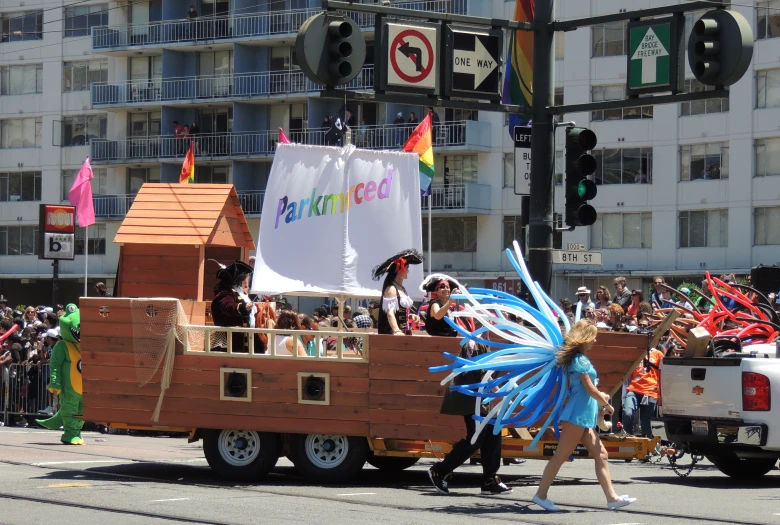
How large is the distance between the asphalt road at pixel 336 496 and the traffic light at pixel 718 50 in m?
4.35

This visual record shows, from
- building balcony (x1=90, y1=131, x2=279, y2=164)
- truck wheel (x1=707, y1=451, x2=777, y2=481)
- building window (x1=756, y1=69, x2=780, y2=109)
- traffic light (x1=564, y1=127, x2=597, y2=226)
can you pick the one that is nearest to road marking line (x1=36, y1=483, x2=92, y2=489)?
traffic light (x1=564, y1=127, x2=597, y2=226)

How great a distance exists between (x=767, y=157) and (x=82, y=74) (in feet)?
98.9

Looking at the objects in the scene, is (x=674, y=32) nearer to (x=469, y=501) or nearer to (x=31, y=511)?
(x=469, y=501)

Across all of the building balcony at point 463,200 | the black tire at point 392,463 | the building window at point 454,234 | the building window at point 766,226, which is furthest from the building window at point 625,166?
the black tire at point 392,463

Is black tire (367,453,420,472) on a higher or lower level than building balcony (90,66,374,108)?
lower

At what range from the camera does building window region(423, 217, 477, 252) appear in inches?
1988

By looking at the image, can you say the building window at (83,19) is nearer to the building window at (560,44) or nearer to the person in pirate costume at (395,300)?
the building window at (560,44)

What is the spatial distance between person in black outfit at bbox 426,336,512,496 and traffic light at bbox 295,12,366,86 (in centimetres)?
388

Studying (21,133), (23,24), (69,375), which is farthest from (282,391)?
(23,24)

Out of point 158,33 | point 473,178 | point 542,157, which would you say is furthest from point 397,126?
point 542,157

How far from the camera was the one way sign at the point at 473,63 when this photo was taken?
53.4 feet

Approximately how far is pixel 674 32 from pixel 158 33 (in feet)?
142

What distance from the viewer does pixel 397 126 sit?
4934 centimetres

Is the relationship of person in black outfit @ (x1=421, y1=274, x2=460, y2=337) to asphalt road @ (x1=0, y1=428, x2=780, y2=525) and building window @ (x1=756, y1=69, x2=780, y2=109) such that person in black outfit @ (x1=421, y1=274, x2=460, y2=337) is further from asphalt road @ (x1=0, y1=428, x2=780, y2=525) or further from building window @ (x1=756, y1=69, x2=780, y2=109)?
building window @ (x1=756, y1=69, x2=780, y2=109)
